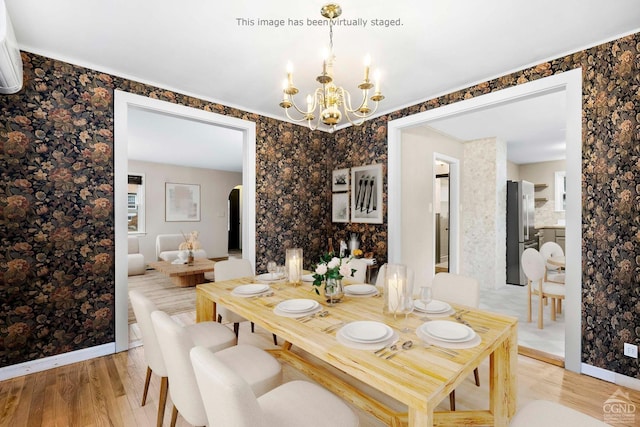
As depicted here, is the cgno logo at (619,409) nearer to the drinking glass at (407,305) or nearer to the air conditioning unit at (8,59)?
the drinking glass at (407,305)

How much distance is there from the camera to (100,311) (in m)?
2.60

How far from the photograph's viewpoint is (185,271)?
4758mm

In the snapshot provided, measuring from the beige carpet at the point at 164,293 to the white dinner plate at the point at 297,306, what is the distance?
273 centimetres

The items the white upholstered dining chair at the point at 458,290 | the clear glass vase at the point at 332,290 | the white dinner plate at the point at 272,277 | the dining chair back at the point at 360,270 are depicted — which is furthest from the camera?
the dining chair back at the point at 360,270

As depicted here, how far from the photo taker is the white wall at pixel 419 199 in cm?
391

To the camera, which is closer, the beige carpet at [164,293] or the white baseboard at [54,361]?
the white baseboard at [54,361]

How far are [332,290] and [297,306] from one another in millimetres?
237

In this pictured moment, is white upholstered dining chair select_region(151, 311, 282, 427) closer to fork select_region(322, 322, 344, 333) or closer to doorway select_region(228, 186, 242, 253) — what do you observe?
fork select_region(322, 322, 344, 333)

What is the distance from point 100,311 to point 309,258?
7.98 ft

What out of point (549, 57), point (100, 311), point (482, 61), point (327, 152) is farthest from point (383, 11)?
point (100, 311)

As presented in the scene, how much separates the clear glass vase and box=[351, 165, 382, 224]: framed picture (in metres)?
2.08

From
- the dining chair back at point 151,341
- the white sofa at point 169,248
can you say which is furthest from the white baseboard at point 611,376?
the white sofa at point 169,248

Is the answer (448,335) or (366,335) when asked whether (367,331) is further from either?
(448,335)

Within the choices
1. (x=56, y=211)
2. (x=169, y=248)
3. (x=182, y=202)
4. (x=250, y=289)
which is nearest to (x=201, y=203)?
(x=182, y=202)
